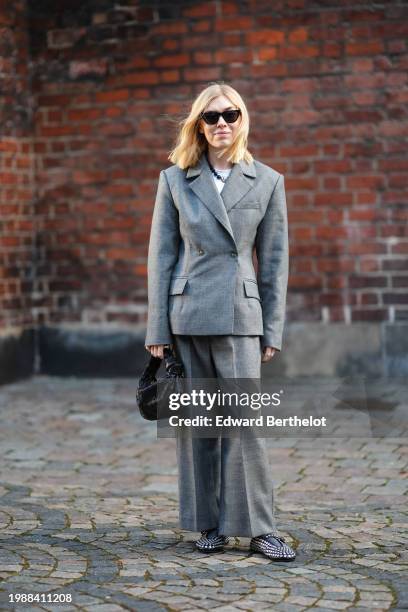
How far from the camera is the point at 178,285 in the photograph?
4.40 metres

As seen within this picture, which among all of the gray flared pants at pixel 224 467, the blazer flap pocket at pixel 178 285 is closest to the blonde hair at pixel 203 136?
the blazer flap pocket at pixel 178 285

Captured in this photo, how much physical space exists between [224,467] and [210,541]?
12.3 inches

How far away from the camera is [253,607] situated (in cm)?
369

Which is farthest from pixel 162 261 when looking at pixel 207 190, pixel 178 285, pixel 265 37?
pixel 265 37

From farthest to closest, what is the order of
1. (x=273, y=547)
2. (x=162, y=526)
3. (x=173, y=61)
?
1. (x=173, y=61)
2. (x=162, y=526)
3. (x=273, y=547)

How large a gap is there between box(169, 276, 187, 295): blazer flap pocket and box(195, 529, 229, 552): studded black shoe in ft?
3.21

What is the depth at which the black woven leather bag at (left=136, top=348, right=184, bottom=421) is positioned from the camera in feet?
14.2

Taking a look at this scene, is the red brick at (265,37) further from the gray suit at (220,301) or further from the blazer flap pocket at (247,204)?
the blazer flap pocket at (247,204)

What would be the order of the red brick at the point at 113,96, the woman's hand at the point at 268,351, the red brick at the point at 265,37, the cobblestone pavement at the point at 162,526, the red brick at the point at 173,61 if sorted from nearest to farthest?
the cobblestone pavement at the point at 162,526 < the woman's hand at the point at 268,351 < the red brick at the point at 265,37 < the red brick at the point at 173,61 < the red brick at the point at 113,96

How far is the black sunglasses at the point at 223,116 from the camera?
4.36m

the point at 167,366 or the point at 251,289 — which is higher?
the point at 251,289

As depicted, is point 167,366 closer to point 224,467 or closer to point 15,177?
point 224,467

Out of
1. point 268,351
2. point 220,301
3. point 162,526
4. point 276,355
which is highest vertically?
point 220,301

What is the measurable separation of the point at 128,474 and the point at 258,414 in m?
1.85
